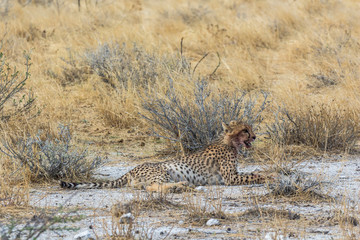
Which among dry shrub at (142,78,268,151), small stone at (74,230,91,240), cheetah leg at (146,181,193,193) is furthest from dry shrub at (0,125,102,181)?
small stone at (74,230,91,240)

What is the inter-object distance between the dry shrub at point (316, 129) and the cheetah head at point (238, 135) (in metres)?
1.02

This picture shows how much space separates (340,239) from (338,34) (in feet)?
28.3

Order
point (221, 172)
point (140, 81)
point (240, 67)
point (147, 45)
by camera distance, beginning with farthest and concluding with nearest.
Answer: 1. point (147, 45)
2. point (240, 67)
3. point (140, 81)
4. point (221, 172)

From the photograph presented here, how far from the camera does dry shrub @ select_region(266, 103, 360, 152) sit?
6922 millimetres

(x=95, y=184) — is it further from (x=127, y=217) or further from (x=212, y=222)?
(x=212, y=222)

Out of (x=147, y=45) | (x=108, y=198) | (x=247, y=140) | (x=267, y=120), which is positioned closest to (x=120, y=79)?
(x=147, y=45)

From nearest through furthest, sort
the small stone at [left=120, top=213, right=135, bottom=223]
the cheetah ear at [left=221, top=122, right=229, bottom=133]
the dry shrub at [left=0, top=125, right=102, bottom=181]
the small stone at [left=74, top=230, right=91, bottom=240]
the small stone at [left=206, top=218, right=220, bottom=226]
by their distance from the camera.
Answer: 1. the small stone at [left=74, top=230, right=91, bottom=240]
2. the small stone at [left=120, top=213, right=135, bottom=223]
3. the small stone at [left=206, top=218, right=220, bottom=226]
4. the dry shrub at [left=0, top=125, right=102, bottom=181]
5. the cheetah ear at [left=221, top=122, right=229, bottom=133]

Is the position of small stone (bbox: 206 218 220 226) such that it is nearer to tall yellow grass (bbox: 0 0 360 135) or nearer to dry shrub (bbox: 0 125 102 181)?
dry shrub (bbox: 0 125 102 181)

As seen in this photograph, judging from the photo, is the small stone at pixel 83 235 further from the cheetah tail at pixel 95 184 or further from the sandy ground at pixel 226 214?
the cheetah tail at pixel 95 184

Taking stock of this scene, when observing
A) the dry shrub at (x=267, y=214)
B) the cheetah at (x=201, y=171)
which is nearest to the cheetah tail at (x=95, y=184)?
the cheetah at (x=201, y=171)

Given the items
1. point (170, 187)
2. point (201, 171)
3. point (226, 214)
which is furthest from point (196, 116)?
point (226, 214)

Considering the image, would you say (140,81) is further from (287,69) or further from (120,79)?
(287,69)

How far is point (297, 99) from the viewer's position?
7.76 meters

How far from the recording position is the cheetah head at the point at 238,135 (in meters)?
5.88
